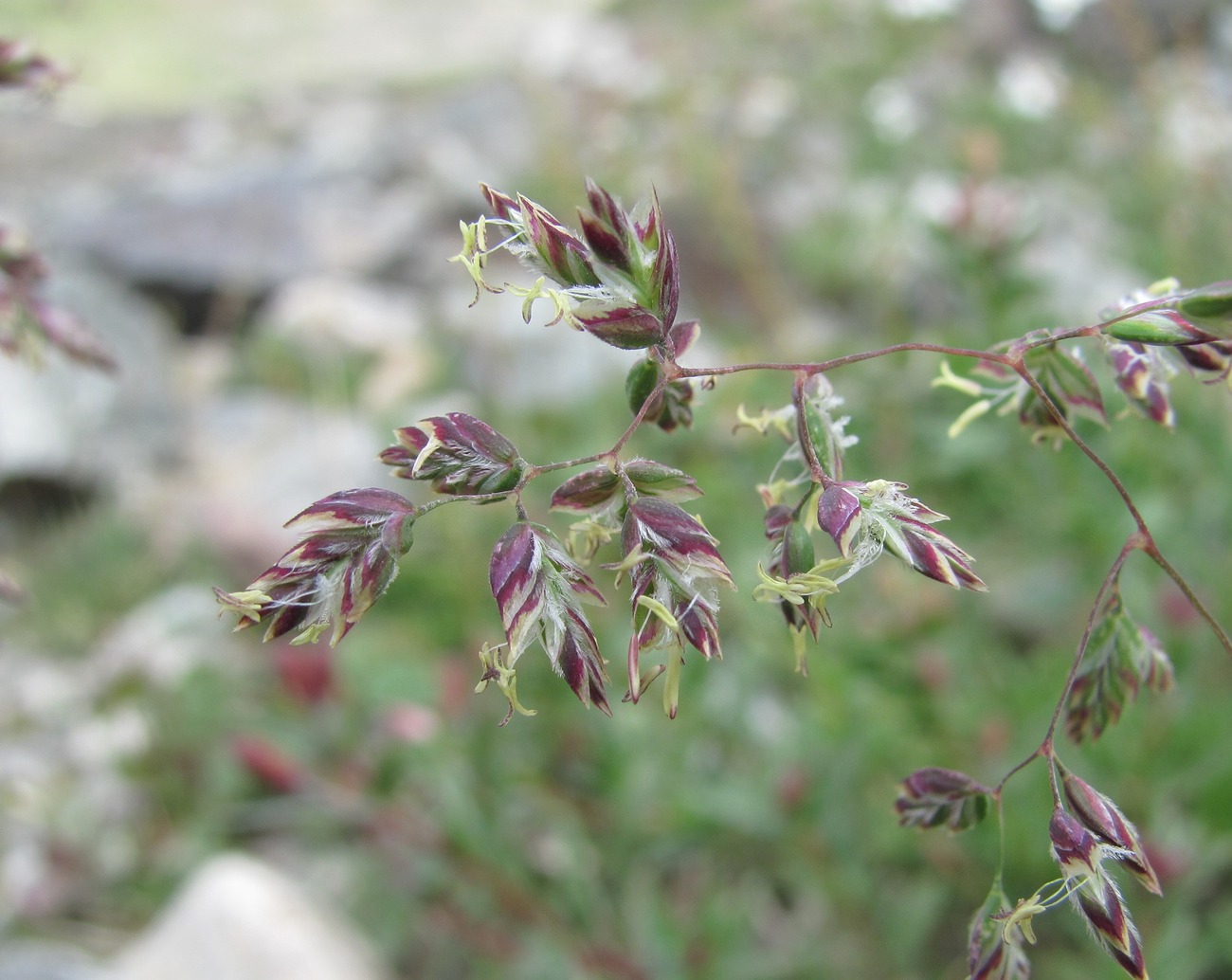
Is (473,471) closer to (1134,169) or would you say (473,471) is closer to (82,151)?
(1134,169)

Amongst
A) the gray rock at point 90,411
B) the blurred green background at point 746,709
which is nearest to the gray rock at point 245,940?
the blurred green background at point 746,709

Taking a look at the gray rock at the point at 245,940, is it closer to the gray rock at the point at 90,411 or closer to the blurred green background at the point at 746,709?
the blurred green background at the point at 746,709

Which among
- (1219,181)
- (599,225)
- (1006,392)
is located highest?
(599,225)

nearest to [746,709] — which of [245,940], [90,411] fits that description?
[245,940]

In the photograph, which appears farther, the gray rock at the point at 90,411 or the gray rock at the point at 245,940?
the gray rock at the point at 90,411

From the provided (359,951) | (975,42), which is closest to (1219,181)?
(359,951)

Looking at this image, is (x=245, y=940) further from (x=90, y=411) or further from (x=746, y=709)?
(x=90, y=411)

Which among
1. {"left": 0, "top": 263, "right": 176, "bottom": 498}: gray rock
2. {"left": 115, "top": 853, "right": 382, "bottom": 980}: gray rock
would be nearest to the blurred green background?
{"left": 115, "top": 853, "right": 382, "bottom": 980}: gray rock

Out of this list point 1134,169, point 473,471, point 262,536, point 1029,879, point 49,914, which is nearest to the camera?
point 473,471
